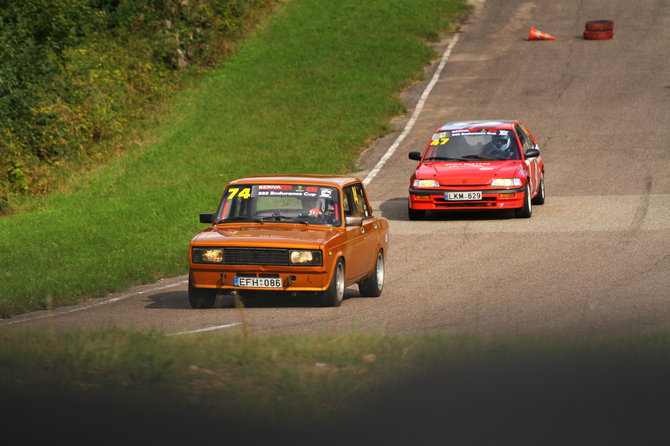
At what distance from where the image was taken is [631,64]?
120 feet

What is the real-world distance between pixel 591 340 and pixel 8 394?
436 cm

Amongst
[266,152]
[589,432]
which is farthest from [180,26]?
[589,432]

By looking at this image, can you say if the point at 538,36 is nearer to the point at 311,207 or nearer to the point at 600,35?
the point at 600,35

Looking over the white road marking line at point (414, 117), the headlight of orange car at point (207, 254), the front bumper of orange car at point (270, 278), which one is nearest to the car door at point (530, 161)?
the white road marking line at point (414, 117)

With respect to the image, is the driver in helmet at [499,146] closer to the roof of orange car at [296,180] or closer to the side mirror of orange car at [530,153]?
the side mirror of orange car at [530,153]

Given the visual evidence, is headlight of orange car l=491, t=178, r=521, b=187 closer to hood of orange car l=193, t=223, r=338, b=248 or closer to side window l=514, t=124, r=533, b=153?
side window l=514, t=124, r=533, b=153

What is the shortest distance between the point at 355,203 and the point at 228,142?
16055 millimetres

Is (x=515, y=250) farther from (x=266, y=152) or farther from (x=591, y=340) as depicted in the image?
(x=266, y=152)

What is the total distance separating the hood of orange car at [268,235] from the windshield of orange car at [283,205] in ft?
0.61

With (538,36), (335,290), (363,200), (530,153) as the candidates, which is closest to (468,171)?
(530,153)

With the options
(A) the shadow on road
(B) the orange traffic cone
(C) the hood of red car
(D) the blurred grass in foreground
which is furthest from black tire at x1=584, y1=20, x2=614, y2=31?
(D) the blurred grass in foreground

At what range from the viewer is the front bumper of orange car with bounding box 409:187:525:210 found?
20.0 m

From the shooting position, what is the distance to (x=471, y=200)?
20.1m

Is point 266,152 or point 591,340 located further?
point 266,152
